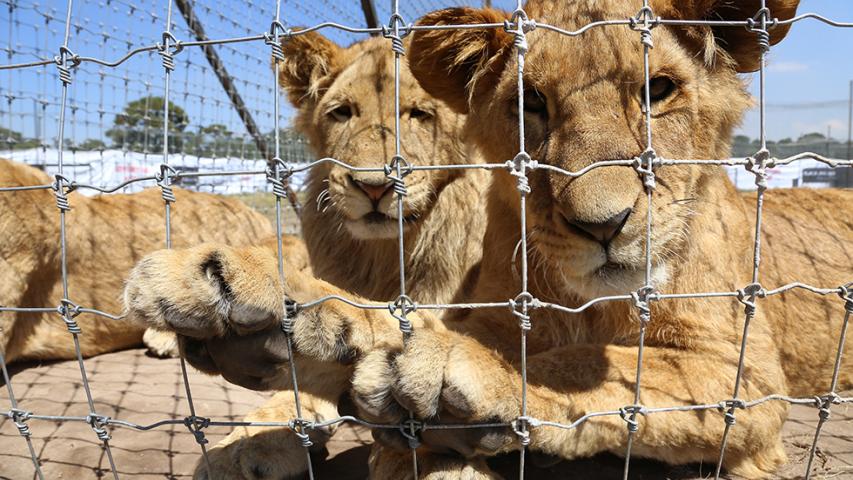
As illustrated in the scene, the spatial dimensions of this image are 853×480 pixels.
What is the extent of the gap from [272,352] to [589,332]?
118 cm

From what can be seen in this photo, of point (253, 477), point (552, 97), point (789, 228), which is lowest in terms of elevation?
point (253, 477)

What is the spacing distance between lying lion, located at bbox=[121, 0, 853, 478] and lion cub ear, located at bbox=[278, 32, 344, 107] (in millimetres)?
1248

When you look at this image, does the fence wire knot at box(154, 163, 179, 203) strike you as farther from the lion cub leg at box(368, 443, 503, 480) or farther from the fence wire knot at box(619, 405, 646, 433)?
the fence wire knot at box(619, 405, 646, 433)

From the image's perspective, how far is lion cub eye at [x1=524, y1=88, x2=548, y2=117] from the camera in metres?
2.04

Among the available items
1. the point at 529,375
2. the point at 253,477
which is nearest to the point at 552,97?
the point at 529,375

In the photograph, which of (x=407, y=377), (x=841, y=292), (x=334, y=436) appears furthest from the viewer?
(x=334, y=436)

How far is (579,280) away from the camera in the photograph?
6.09 feet

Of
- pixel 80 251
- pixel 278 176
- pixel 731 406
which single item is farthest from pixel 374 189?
pixel 80 251

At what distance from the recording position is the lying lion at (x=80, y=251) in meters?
3.77

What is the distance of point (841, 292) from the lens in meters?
1.83

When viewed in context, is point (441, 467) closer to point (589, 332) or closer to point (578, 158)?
point (589, 332)

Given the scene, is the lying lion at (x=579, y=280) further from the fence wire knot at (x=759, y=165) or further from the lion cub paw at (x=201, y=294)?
the fence wire knot at (x=759, y=165)

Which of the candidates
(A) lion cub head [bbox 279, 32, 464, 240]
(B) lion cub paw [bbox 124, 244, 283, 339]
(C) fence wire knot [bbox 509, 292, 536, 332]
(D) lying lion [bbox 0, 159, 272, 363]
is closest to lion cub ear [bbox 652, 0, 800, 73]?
(C) fence wire knot [bbox 509, 292, 536, 332]

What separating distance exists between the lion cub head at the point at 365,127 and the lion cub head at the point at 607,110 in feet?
2.16
